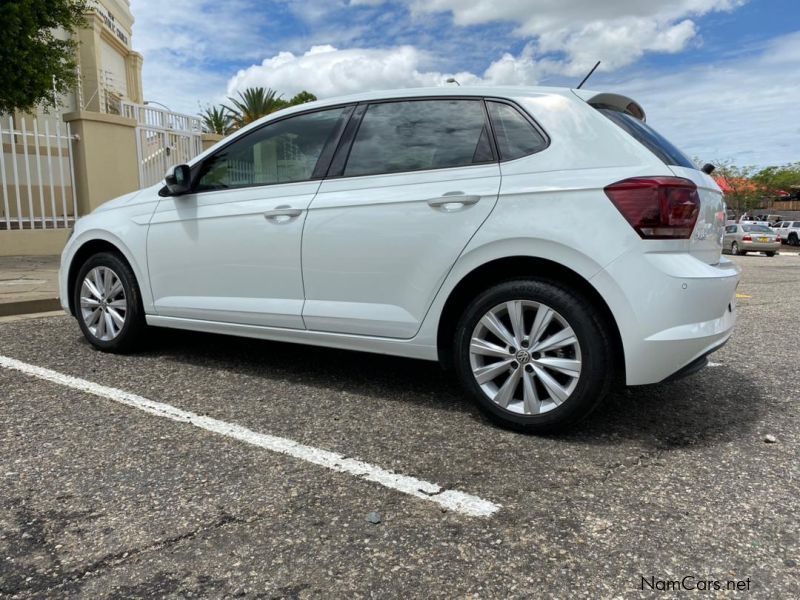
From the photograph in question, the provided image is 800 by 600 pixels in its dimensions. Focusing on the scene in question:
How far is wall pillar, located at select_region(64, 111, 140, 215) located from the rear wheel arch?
950cm

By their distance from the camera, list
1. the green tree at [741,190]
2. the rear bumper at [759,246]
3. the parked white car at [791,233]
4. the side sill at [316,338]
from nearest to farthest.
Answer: the side sill at [316,338]
the rear bumper at [759,246]
the parked white car at [791,233]
the green tree at [741,190]

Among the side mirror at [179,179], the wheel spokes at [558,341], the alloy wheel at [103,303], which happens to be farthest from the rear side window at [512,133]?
the alloy wheel at [103,303]

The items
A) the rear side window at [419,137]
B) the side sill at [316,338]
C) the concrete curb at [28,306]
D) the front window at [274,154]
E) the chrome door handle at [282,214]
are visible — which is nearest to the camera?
the rear side window at [419,137]

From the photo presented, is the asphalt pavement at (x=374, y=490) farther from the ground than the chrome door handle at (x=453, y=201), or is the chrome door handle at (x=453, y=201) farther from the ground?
the chrome door handle at (x=453, y=201)

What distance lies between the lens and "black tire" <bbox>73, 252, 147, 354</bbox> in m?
4.50

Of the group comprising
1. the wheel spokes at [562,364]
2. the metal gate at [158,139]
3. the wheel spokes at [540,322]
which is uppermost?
the metal gate at [158,139]

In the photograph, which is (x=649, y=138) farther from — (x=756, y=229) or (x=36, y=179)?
(x=756, y=229)

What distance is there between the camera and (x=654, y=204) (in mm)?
2807

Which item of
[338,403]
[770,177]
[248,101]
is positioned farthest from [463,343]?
[770,177]

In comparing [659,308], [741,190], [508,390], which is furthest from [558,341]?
[741,190]

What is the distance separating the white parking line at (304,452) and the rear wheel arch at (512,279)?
854 millimetres

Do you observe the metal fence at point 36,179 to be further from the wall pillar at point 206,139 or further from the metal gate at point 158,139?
the wall pillar at point 206,139

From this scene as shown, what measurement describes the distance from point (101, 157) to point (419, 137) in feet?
31.2

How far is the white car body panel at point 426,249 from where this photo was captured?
286 cm
